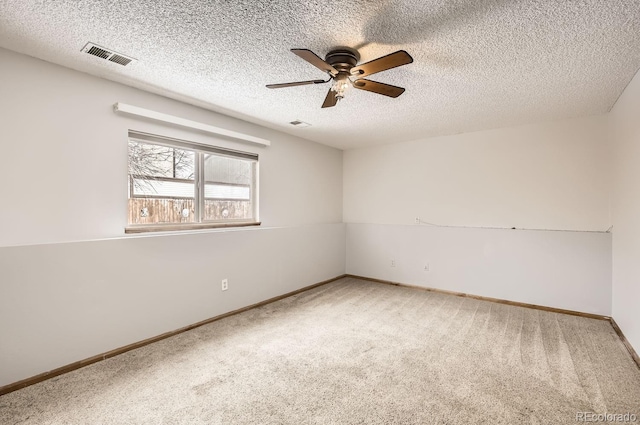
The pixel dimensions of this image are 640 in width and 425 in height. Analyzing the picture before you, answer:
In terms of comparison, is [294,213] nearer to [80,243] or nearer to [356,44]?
[80,243]

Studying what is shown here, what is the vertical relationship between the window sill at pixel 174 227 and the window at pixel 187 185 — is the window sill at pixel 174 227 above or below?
below

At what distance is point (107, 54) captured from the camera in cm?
222

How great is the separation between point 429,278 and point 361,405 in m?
3.16

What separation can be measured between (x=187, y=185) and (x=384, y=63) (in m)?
2.50

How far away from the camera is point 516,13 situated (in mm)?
1729

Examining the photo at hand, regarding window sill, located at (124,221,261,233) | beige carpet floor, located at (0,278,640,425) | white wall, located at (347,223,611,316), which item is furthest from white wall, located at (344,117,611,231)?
window sill, located at (124,221,261,233)

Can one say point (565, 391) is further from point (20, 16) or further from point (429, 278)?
point (20, 16)

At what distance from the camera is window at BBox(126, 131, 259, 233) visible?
299 centimetres

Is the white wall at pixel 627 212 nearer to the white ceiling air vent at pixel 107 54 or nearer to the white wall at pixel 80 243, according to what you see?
the white wall at pixel 80 243

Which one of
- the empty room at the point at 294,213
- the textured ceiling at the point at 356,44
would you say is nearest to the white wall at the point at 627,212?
the empty room at the point at 294,213

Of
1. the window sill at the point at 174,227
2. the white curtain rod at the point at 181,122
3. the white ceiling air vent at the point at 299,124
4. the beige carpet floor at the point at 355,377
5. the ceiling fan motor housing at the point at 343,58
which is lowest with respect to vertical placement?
the beige carpet floor at the point at 355,377

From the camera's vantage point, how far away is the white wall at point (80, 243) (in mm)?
2168

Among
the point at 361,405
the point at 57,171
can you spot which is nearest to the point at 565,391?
the point at 361,405

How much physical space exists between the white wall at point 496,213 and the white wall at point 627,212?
1.00 ft
